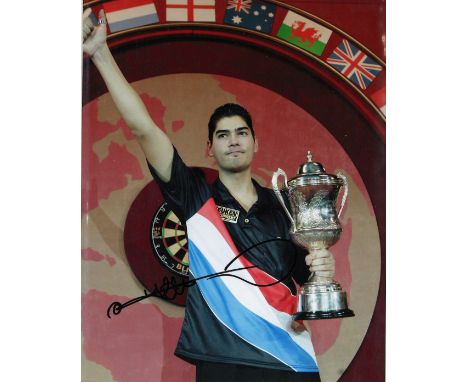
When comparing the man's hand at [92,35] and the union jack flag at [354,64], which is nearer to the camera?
the man's hand at [92,35]

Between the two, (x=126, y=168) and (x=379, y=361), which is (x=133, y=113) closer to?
(x=126, y=168)

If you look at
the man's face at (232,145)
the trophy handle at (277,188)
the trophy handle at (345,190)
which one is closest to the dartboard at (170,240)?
the man's face at (232,145)

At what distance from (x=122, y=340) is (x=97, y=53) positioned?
109 centimetres

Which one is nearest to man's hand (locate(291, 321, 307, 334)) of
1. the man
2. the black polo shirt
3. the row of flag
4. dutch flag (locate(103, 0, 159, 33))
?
the man

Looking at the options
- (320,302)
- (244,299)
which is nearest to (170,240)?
(244,299)

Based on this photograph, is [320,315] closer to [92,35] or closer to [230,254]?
[230,254]

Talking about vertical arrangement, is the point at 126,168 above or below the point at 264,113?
below

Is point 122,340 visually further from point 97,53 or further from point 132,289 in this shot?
point 97,53

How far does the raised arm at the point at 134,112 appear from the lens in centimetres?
319

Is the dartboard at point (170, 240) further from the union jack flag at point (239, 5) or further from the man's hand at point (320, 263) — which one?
the union jack flag at point (239, 5)

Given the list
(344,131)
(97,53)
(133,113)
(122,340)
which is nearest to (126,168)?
(133,113)

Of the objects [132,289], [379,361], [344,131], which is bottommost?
[379,361]

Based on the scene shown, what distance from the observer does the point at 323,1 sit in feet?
11.0
